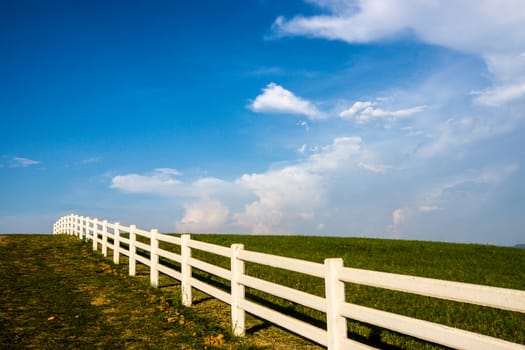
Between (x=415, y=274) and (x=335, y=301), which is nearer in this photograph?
(x=335, y=301)

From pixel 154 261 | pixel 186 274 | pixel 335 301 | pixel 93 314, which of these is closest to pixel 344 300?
pixel 335 301

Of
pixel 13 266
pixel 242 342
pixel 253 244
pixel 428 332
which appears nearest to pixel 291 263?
pixel 242 342

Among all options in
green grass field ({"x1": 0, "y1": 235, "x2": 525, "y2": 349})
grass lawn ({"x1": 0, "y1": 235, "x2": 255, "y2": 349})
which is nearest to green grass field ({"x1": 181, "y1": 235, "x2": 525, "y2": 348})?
green grass field ({"x1": 0, "y1": 235, "x2": 525, "y2": 349})

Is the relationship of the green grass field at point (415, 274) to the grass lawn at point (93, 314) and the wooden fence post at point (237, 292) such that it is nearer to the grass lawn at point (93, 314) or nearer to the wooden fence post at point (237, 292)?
the wooden fence post at point (237, 292)

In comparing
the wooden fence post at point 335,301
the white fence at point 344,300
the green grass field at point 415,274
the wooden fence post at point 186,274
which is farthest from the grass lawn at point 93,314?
the green grass field at point 415,274

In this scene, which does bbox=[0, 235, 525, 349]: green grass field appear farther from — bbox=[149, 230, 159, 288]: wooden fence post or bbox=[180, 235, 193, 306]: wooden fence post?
bbox=[149, 230, 159, 288]: wooden fence post

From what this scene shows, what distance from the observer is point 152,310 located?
1063 centimetres

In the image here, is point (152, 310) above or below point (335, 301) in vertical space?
below

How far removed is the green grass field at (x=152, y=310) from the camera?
27.1 ft

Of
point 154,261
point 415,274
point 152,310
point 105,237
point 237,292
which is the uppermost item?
point 105,237

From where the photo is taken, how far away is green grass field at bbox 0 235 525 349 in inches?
325

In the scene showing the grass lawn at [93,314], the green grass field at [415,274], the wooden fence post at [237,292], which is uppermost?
the wooden fence post at [237,292]

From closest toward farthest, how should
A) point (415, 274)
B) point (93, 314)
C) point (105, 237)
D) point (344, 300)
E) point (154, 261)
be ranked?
1. point (344, 300)
2. point (93, 314)
3. point (154, 261)
4. point (415, 274)
5. point (105, 237)

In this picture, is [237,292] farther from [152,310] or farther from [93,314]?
[93,314]
